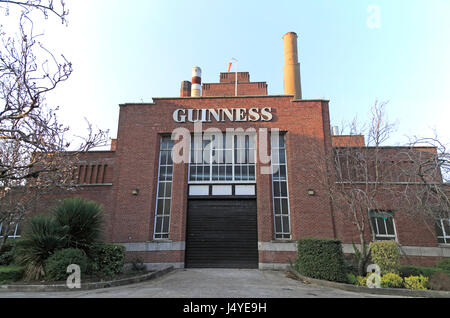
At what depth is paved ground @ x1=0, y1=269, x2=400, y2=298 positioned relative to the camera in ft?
23.8

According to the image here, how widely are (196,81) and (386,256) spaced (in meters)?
16.0

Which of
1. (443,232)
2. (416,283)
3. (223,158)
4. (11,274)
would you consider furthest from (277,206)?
(11,274)

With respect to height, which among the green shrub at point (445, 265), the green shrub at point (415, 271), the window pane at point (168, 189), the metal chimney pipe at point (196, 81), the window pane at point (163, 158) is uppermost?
the metal chimney pipe at point (196, 81)

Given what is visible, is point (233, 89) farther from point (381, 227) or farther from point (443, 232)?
point (443, 232)

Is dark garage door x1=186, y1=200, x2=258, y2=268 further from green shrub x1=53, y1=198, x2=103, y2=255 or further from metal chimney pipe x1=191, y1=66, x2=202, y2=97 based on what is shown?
metal chimney pipe x1=191, y1=66, x2=202, y2=97

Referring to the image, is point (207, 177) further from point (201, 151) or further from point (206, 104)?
point (206, 104)

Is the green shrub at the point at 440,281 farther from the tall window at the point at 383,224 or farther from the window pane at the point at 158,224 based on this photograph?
the window pane at the point at 158,224

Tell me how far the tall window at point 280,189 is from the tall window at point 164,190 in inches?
218

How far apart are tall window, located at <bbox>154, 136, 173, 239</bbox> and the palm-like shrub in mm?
4913

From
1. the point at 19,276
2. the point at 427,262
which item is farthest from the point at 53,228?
the point at 427,262

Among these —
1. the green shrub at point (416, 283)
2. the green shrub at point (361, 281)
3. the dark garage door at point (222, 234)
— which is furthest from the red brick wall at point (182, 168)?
the green shrub at point (416, 283)

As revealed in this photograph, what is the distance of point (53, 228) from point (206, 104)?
9.48m

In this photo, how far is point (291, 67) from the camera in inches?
971

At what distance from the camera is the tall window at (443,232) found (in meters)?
13.9
